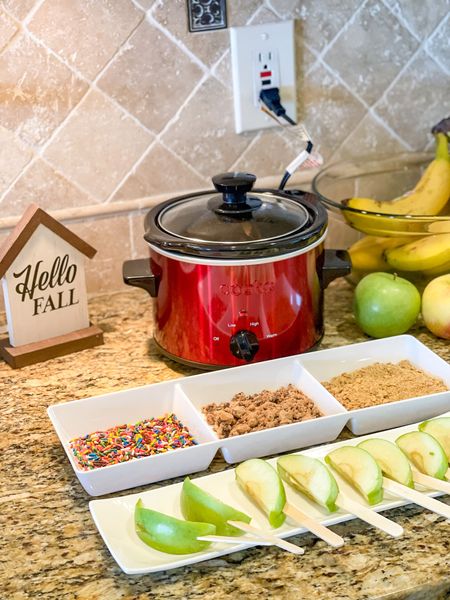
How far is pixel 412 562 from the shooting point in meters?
0.89

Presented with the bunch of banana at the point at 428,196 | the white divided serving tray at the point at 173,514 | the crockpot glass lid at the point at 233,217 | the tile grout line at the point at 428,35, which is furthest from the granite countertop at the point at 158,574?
the tile grout line at the point at 428,35

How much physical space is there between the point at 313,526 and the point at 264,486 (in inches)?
3.1

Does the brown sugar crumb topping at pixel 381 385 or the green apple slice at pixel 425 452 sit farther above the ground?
the brown sugar crumb topping at pixel 381 385

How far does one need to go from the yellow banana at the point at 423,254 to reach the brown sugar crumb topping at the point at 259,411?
327 mm

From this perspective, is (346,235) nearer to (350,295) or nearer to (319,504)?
(350,295)

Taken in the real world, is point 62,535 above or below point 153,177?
below

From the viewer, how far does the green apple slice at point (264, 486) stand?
0.93 m

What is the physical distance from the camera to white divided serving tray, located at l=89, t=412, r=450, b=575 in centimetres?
88

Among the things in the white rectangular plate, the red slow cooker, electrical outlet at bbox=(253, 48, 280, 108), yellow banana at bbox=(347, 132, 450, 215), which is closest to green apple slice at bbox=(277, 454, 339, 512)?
the white rectangular plate

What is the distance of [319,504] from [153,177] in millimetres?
680

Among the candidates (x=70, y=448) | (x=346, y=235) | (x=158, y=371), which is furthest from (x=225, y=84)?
(x=70, y=448)

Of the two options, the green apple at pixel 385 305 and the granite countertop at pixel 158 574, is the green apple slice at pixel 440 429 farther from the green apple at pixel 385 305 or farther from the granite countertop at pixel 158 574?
the green apple at pixel 385 305

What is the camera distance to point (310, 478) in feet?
3.19

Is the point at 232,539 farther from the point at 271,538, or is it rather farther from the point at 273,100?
the point at 273,100
